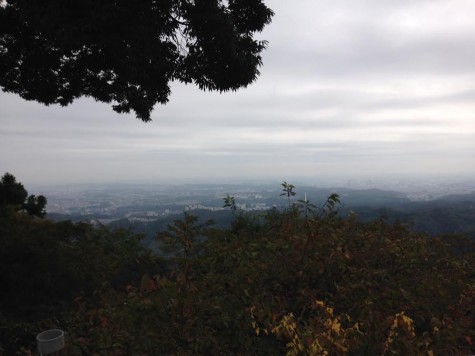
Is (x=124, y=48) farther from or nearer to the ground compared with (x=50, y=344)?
farther from the ground

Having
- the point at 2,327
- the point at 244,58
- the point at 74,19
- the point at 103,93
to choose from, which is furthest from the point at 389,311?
the point at 103,93

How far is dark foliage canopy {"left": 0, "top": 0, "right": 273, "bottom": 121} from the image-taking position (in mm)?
4992

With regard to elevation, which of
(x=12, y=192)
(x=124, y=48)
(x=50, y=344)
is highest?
(x=124, y=48)

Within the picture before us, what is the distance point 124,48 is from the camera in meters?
5.55

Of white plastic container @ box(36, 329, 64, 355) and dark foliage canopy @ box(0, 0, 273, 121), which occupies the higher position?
dark foliage canopy @ box(0, 0, 273, 121)

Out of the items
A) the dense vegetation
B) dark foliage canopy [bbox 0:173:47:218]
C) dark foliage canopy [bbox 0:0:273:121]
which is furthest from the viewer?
dark foliage canopy [bbox 0:173:47:218]

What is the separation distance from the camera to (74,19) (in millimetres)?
4961

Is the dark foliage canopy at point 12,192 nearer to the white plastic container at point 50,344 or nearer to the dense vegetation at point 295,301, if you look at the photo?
the dense vegetation at point 295,301

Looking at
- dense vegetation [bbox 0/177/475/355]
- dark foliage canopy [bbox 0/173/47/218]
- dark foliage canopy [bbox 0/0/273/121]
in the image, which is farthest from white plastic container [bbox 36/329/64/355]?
dark foliage canopy [bbox 0/173/47/218]

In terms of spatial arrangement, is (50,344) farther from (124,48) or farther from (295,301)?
(124,48)

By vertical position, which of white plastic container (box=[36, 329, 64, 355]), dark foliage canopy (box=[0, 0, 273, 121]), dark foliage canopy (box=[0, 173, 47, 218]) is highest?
dark foliage canopy (box=[0, 0, 273, 121])

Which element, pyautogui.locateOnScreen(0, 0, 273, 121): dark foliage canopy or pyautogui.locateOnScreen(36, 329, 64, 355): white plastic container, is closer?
pyautogui.locateOnScreen(36, 329, 64, 355): white plastic container

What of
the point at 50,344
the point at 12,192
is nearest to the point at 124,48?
the point at 50,344

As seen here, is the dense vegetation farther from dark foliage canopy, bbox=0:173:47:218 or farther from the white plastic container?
dark foliage canopy, bbox=0:173:47:218
